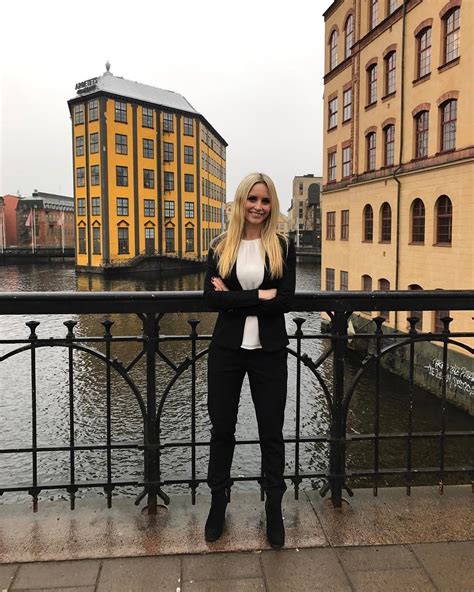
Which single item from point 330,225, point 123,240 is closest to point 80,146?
point 123,240

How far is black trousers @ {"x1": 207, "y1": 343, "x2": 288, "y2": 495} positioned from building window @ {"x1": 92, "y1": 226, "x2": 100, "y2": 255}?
56631 millimetres

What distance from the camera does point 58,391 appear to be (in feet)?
62.3

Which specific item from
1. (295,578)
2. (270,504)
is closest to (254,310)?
(270,504)

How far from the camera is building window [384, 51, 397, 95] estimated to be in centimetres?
2500

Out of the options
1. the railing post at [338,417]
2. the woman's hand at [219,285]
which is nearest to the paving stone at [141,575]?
the railing post at [338,417]

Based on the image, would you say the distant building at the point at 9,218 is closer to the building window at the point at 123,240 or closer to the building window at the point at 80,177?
the building window at the point at 80,177

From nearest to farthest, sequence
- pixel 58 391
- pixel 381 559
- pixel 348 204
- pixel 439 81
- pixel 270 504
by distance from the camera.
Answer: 1. pixel 381 559
2. pixel 270 504
3. pixel 58 391
4. pixel 439 81
5. pixel 348 204

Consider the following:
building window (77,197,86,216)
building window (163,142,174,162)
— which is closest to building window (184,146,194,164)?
building window (163,142,174,162)

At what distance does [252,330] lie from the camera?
2.86m

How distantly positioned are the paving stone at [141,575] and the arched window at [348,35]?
32285 mm

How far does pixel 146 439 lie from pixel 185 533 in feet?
2.07

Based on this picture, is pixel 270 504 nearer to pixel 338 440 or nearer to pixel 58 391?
pixel 338 440

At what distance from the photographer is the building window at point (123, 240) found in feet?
189

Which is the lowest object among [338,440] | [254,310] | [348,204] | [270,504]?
[270,504]
